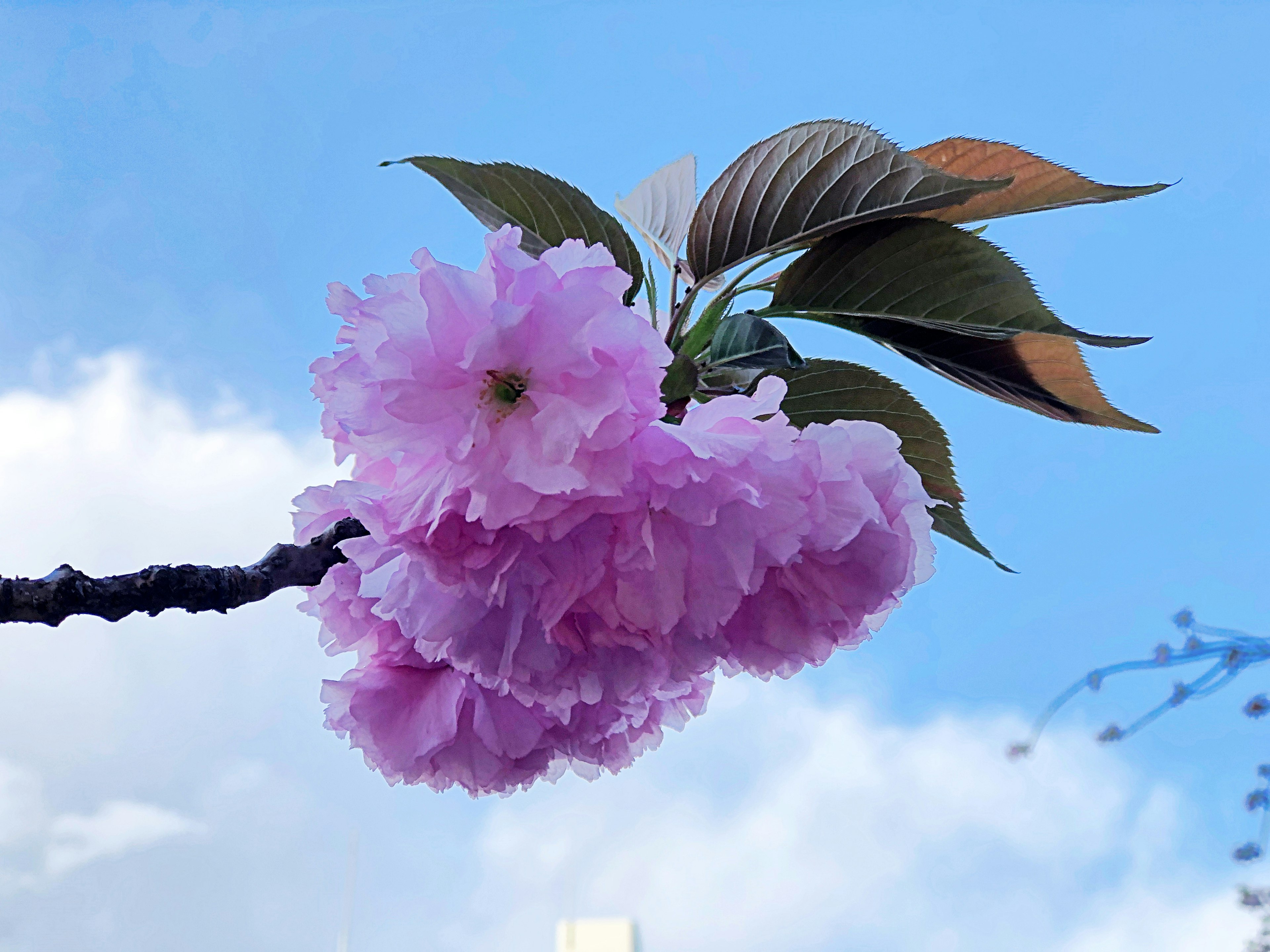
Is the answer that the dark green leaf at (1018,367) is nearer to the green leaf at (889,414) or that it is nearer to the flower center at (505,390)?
the green leaf at (889,414)

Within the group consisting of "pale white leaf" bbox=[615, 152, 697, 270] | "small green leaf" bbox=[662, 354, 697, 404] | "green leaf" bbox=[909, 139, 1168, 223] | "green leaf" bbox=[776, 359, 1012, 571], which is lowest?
"small green leaf" bbox=[662, 354, 697, 404]

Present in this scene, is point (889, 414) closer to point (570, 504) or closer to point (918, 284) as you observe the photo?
point (918, 284)

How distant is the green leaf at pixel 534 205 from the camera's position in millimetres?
321

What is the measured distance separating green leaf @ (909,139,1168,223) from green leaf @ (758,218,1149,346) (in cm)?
2

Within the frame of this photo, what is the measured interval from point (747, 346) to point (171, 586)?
18cm

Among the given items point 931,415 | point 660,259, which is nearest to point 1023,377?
point 931,415

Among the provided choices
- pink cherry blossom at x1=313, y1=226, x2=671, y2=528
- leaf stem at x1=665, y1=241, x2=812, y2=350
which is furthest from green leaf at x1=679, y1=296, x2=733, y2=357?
pink cherry blossom at x1=313, y1=226, x2=671, y2=528

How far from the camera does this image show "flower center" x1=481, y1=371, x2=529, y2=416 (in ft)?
0.66

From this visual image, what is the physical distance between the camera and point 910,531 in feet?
0.79

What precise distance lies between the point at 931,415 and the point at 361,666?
0.67 feet

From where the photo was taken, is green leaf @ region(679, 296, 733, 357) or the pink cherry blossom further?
green leaf @ region(679, 296, 733, 357)

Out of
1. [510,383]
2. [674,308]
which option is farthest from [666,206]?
[510,383]

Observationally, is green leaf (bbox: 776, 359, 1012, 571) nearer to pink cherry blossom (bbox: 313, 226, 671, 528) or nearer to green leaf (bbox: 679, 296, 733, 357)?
green leaf (bbox: 679, 296, 733, 357)

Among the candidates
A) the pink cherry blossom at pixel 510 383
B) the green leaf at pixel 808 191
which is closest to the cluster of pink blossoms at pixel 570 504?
the pink cherry blossom at pixel 510 383
